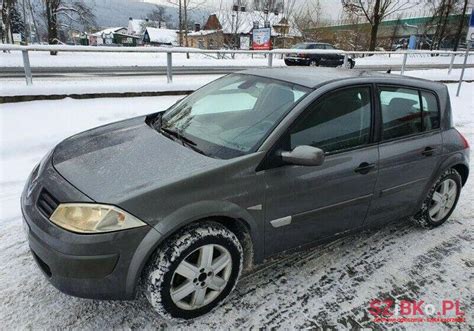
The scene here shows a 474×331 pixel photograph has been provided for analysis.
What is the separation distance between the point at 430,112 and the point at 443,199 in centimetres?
91

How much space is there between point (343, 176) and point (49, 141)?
15.4 feet

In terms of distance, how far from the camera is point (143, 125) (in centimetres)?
333

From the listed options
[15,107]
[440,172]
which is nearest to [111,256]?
[440,172]

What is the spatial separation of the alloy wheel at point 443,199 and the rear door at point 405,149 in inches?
11.0

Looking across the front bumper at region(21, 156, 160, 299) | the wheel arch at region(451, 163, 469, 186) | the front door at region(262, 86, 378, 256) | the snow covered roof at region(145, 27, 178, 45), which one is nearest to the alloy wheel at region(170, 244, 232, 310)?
the front bumper at region(21, 156, 160, 299)

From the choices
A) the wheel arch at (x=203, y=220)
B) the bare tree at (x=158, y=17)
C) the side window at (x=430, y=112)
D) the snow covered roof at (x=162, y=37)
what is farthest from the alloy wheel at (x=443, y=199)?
the bare tree at (x=158, y=17)

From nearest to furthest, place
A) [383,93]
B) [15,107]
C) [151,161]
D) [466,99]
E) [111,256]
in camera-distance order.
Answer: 1. [111,256]
2. [151,161]
3. [383,93]
4. [15,107]
5. [466,99]

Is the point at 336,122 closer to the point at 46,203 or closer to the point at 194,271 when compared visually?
the point at 194,271

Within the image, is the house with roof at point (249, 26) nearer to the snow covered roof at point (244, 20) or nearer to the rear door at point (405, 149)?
the snow covered roof at point (244, 20)

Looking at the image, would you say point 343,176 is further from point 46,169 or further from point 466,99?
point 466,99

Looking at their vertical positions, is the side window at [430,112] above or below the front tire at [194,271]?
above

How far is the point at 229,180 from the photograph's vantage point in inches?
96.2

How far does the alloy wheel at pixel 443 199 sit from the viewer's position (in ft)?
12.5

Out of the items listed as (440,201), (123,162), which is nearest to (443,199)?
(440,201)
